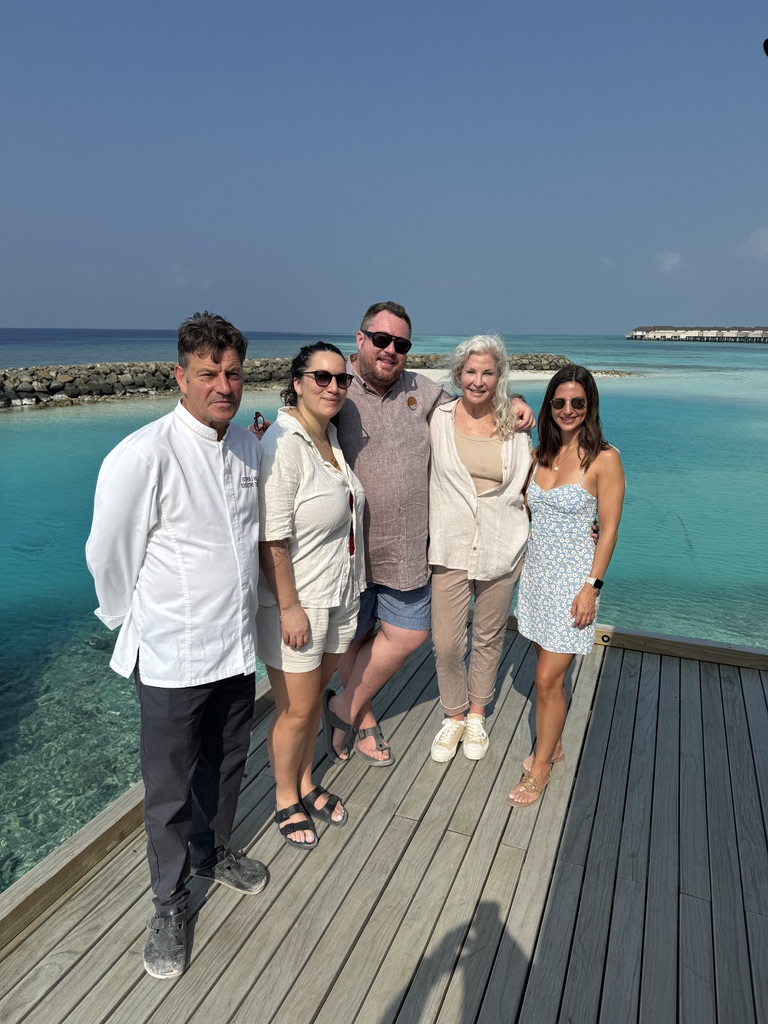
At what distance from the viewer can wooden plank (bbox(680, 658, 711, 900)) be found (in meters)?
2.40

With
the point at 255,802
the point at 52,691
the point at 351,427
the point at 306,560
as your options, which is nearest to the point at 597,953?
the point at 255,802

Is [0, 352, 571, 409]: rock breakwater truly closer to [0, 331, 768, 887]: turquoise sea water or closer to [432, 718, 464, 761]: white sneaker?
[0, 331, 768, 887]: turquoise sea water

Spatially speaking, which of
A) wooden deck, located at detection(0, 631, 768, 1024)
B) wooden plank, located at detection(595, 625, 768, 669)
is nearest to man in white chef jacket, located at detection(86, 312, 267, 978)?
wooden deck, located at detection(0, 631, 768, 1024)

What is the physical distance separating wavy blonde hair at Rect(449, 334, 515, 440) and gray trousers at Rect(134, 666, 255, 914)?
154 cm

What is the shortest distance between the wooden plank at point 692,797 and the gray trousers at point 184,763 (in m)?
1.79

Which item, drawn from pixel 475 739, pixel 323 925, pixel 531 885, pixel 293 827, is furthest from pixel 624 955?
pixel 293 827

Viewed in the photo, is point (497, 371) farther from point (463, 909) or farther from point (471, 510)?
point (463, 909)

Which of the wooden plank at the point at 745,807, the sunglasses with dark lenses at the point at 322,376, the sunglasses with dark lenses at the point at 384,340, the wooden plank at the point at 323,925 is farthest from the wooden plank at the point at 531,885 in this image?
the sunglasses with dark lenses at the point at 384,340

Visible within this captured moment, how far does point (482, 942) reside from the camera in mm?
2125

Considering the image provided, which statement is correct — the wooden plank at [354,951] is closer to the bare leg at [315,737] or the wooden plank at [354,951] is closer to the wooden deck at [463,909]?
the wooden deck at [463,909]

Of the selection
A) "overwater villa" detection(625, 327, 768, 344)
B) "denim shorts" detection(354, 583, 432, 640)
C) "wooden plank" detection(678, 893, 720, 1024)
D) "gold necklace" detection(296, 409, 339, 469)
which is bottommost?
"wooden plank" detection(678, 893, 720, 1024)

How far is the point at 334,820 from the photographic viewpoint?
8.77ft

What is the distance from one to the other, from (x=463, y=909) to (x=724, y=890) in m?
1.01

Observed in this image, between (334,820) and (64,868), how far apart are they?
104 cm
